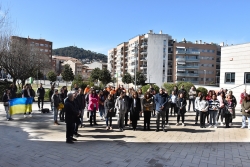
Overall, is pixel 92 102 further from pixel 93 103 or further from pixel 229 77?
pixel 229 77

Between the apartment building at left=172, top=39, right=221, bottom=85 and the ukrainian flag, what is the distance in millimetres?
69094

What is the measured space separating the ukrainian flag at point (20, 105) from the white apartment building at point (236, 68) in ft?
64.5

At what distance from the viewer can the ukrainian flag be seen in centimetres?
1151

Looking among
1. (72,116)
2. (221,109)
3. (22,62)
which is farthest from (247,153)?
(22,62)

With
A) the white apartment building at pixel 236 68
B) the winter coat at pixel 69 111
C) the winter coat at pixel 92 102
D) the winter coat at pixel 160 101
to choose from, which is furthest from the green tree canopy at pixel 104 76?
the winter coat at pixel 69 111

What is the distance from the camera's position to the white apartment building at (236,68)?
21875mm

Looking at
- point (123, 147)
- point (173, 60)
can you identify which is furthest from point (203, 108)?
point (173, 60)

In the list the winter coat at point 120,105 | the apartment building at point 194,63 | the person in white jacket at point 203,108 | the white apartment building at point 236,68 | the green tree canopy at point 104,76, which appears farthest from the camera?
the apartment building at point 194,63

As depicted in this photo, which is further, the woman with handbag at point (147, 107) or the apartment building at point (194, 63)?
the apartment building at point (194, 63)

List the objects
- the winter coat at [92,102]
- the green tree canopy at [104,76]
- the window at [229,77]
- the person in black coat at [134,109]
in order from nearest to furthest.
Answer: the person in black coat at [134,109], the winter coat at [92,102], the window at [229,77], the green tree canopy at [104,76]

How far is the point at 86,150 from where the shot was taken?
655cm

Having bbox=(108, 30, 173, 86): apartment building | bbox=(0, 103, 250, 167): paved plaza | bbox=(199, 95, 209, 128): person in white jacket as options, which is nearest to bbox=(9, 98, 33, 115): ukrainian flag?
bbox=(0, 103, 250, 167): paved plaza

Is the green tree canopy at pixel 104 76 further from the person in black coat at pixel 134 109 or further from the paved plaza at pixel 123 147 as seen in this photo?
the person in black coat at pixel 134 109

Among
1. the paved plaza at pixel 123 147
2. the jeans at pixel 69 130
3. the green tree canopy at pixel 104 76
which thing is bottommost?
the paved plaza at pixel 123 147
